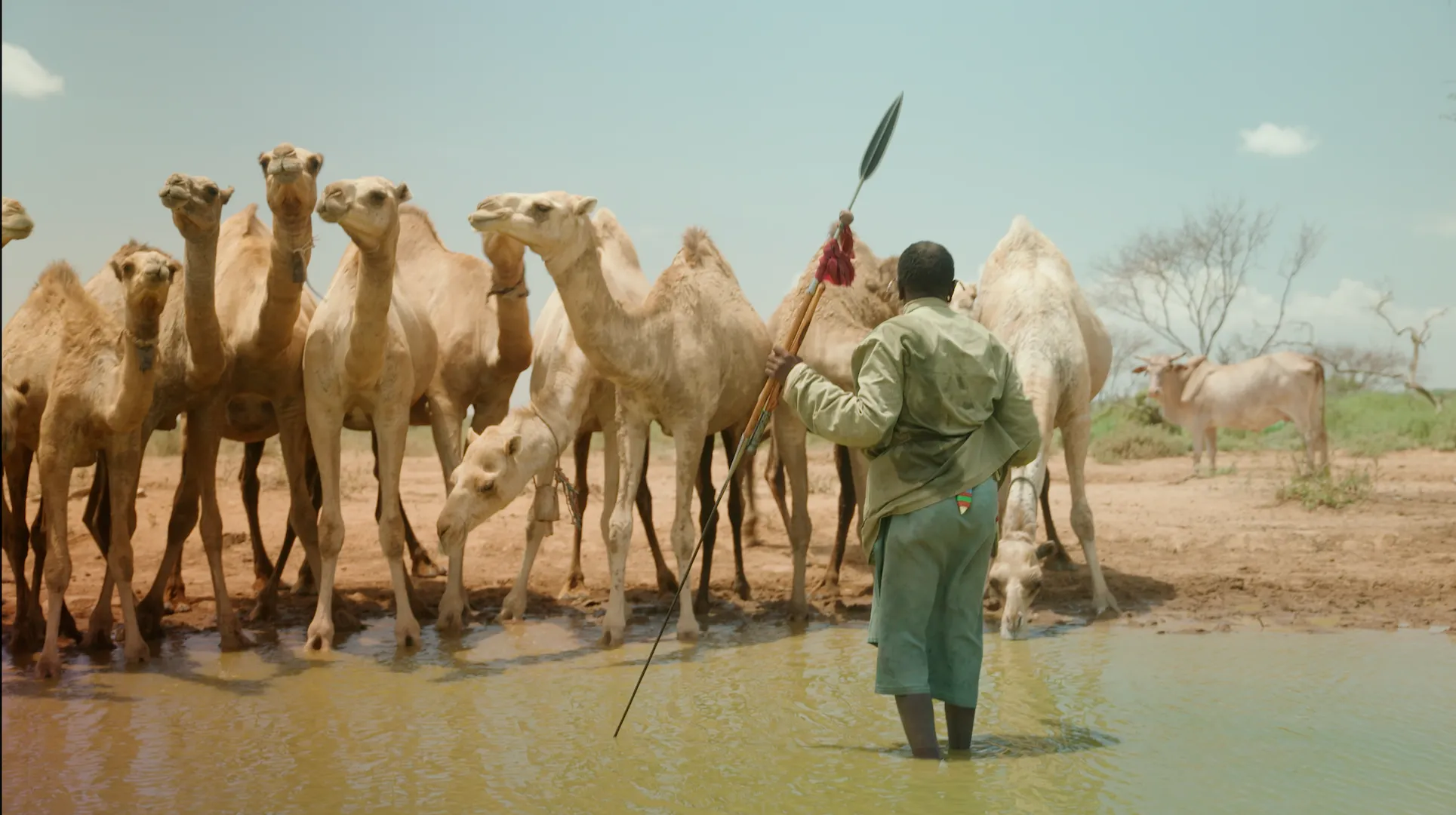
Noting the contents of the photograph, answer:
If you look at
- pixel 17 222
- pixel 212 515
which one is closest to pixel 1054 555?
pixel 212 515

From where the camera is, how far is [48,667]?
21.8 ft

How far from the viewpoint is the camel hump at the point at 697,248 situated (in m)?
8.54

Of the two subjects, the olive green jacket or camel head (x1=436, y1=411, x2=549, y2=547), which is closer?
the olive green jacket

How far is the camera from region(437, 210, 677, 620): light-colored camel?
24.1 feet

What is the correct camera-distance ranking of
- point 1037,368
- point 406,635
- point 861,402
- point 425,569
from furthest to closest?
point 425,569 → point 1037,368 → point 406,635 → point 861,402

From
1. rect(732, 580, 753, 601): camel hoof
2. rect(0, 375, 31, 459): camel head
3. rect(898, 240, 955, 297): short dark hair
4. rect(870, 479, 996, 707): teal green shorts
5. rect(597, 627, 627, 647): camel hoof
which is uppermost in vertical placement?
rect(898, 240, 955, 297): short dark hair

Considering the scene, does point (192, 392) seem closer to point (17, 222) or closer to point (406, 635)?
point (406, 635)

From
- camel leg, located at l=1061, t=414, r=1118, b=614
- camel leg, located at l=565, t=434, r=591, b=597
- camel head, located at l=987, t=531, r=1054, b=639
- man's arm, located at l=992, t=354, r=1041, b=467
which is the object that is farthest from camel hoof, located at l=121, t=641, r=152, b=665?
camel leg, located at l=1061, t=414, r=1118, b=614

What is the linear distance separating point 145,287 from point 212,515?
1759 millimetres

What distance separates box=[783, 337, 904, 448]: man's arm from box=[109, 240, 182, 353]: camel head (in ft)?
11.8

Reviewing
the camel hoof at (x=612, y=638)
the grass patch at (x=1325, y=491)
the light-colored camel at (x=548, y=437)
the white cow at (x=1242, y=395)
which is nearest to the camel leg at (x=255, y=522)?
the light-colored camel at (x=548, y=437)

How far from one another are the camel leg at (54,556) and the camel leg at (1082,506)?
5.92m

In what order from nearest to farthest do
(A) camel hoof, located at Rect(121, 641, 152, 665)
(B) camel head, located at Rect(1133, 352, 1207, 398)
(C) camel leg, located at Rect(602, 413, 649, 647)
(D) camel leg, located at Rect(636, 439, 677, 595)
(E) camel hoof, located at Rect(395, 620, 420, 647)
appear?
(A) camel hoof, located at Rect(121, 641, 152, 665) < (E) camel hoof, located at Rect(395, 620, 420, 647) < (C) camel leg, located at Rect(602, 413, 649, 647) < (D) camel leg, located at Rect(636, 439, 677, 595) < (B) camel head, located at Rect(1133, 352, 1207, 398)

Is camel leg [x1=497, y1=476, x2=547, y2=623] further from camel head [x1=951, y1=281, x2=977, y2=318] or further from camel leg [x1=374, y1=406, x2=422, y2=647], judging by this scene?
camel head [x1=951, y1=281, x2=977, y2=318]
